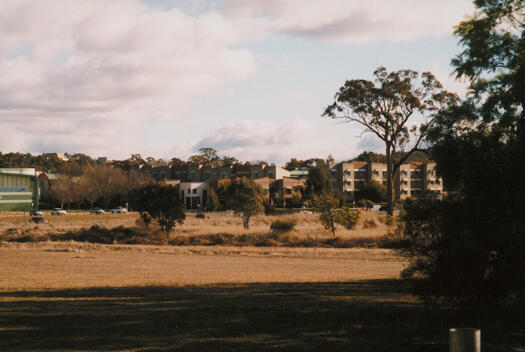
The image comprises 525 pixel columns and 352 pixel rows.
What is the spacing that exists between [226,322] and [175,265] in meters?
24.0

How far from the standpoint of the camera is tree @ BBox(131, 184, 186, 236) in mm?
60844

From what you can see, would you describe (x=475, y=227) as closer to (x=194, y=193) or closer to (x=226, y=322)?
(x=226, y=322)

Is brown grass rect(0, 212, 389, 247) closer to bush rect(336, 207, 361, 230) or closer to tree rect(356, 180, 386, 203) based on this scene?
bush rect(336, 207, 361, 230)

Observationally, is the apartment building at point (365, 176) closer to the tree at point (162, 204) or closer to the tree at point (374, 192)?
the tree at point (374, 192)

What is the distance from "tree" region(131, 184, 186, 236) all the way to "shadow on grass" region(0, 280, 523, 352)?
4135cm

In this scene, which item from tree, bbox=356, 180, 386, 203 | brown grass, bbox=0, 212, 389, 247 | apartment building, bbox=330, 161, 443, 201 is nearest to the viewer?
brown grass, bbox=0, 212, 389, 247

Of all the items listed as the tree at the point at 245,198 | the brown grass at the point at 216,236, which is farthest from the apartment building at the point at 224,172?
the brown grass at the point at 216,236

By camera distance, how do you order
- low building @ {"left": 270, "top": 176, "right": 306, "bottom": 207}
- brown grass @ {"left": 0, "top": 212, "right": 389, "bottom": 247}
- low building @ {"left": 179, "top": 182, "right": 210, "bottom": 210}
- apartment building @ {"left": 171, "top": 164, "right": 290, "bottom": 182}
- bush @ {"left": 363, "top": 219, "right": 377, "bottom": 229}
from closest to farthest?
brown grass @ {"left": 0, "top": 212, "right": 389, "bottom": 247} → bush @ {"left": 363, "top": 219, "right": 377, "bottom": 229} → low building @ {"left": 270, "top": 176, "right": 306, "bottom": 207} → low building @ {"left": 179, "top": 182, "right": 210, "bottom": 210} → apartment building @ {"left": 171, "top": 164, "right": 290, "bottom": 182}

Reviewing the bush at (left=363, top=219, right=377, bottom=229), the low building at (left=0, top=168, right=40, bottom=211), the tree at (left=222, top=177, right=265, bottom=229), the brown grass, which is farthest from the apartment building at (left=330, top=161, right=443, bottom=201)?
the tree at (left=222, top=177, right=265, bottom=229)

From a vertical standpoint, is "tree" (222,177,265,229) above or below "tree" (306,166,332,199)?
below

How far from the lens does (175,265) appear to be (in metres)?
37.1

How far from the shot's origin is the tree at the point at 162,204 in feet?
200

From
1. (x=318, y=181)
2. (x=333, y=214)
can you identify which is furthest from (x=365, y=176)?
(x=333, y=214)

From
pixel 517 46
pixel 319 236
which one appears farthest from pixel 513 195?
pixel 319 236
